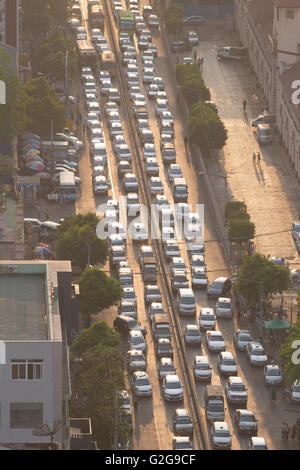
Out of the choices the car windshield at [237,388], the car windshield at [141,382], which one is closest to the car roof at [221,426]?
the car windshield at [237,388]

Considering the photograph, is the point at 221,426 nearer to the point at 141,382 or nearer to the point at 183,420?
the point at 183,420

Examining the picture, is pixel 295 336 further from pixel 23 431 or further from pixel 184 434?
pixel 23 431

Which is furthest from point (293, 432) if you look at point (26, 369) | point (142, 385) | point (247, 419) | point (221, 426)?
point (26, 369)

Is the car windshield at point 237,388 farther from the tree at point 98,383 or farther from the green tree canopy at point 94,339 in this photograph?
the tree at point 98,383

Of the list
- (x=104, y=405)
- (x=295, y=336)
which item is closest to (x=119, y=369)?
(x=104, y=405)

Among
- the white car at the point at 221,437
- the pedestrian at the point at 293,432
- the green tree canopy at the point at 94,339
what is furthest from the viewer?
Result: the green tree canopy at the point at 94,339

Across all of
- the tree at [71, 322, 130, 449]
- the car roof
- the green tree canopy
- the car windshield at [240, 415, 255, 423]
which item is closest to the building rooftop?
the tree at [71, 322, 130, 449]
